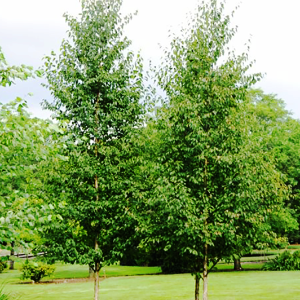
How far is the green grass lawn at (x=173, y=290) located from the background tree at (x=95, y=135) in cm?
598

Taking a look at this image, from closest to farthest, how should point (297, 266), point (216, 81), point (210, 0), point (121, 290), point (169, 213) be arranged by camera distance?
point (169, 213)
point (216, 81)
point (210, 0)
point (121, 290)
point (297, 266)

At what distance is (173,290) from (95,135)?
1296 centimetres

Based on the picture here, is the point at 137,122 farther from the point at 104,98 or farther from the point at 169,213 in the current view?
the point at 169,213

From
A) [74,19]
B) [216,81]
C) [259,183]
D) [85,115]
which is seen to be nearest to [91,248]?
[85,115]

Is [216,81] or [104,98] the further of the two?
[104,98]

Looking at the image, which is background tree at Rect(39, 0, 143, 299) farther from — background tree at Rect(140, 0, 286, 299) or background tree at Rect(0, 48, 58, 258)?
background tree at Rect(0, 48, 58, 258)

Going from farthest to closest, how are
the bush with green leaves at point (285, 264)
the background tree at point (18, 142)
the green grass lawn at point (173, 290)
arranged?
the bush with green leaves at point (285, 264)
the green grass lawn at point (173, 290)
the background tree at point (18, 142)

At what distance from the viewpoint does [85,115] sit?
1559 cm

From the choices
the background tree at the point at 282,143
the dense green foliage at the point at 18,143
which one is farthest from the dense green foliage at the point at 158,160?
the background tree at the point at 282,143

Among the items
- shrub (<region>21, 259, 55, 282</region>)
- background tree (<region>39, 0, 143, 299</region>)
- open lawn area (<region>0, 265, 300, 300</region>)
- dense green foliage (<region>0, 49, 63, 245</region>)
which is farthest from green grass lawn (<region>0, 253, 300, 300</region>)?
dense green foliage (<region>0, 49, 63, 245</region>)

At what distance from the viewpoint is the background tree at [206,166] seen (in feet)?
44.4

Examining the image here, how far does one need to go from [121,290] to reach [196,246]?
42.7 ft

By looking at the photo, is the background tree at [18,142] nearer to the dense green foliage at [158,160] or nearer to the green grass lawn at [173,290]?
the dense green foliage at [158,160]

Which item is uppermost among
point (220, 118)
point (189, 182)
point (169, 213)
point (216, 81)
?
point (216, 81)
